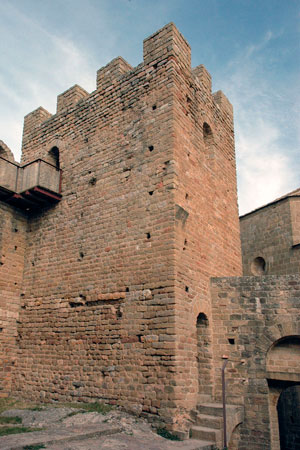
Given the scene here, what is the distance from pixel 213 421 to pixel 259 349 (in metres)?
1.86

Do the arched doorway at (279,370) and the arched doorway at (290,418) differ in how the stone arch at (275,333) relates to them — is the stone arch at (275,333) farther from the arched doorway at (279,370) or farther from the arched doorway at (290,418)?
the arched doorway at (290,418)

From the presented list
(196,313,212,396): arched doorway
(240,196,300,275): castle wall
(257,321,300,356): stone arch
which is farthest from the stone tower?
(240,196,300,275): castle wall

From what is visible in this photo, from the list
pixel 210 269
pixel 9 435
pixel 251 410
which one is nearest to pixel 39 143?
pixel 210 269

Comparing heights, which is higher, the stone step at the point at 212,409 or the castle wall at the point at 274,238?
the castle wall at the point at 274,238

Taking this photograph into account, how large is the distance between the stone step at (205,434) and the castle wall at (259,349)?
4.14 ft

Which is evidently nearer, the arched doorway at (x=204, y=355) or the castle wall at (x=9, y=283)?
the arched doorway at (x=204, y=355)

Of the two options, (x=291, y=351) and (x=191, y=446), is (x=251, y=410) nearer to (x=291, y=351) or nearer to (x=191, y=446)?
(x=291, y=351)

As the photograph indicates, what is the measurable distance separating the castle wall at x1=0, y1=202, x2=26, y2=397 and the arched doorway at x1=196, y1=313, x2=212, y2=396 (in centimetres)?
499

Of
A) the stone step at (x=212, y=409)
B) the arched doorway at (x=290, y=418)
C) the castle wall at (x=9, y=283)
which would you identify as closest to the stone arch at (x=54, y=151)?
the castle wall at (x=9, y=283)

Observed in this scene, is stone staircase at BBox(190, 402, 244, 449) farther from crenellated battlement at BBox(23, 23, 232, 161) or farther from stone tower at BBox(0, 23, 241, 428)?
crenellated battlement at BBox(23, 23, 232, 161)

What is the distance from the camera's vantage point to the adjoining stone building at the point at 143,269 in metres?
7.88

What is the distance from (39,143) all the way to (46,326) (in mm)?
5742

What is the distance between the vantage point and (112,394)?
8.00m

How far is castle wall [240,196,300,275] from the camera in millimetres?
13852
